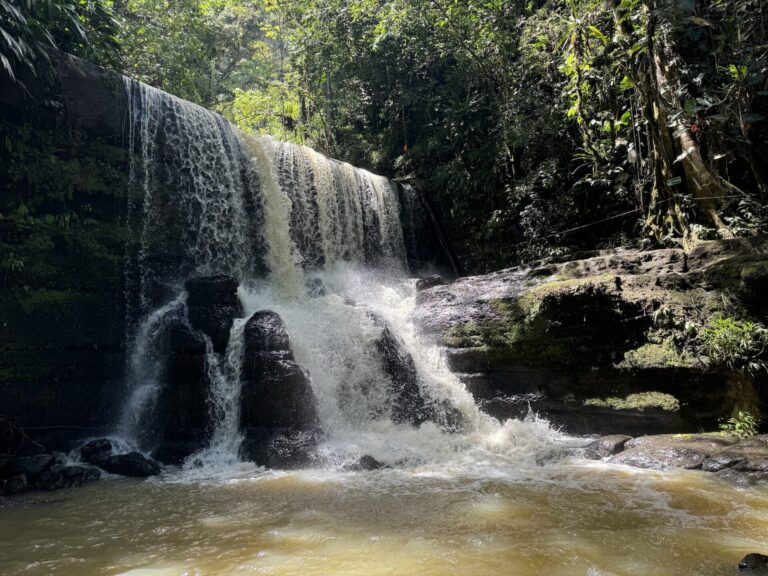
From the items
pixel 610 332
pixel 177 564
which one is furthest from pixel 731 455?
pixel 177 564

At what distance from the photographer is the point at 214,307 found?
7430 mm

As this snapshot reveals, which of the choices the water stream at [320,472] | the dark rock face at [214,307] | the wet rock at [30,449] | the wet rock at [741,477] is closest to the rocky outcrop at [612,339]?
the water stream at [320,472]

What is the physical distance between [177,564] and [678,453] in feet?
15.5

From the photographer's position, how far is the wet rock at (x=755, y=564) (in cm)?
243

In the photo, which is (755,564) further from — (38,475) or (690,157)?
(690,157)

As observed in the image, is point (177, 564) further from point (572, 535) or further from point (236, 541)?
point (572, 535)

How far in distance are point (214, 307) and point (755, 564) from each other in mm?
6766

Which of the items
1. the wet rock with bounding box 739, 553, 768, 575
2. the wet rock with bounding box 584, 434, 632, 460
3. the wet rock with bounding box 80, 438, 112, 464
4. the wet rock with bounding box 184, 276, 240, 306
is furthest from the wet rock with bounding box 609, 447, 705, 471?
the wet rock with bounding box 80, 438, 112, 464

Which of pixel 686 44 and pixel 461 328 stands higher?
pixel 686 44

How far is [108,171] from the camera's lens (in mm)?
8109

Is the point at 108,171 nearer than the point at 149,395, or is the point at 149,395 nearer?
the point at 149,395

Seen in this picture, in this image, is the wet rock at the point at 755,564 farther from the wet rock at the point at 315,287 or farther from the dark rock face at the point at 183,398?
the wet rock at the point at 315,287

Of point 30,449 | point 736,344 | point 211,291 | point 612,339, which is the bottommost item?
point 30,449

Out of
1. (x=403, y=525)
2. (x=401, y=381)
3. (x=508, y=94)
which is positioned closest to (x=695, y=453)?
(x=403, y=525)
